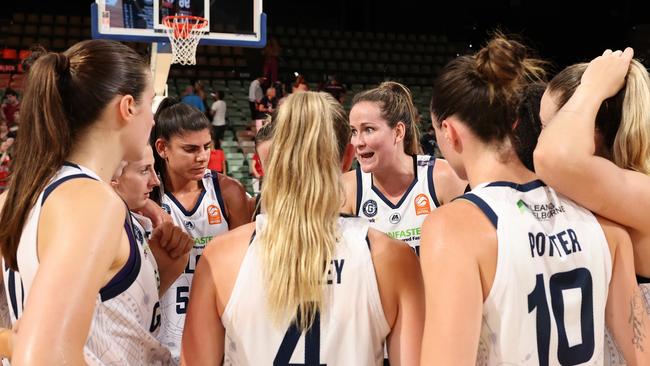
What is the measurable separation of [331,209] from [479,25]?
18976 millimetres

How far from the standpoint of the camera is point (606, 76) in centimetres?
185

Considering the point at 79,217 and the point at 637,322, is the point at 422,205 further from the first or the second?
the point at 79,217

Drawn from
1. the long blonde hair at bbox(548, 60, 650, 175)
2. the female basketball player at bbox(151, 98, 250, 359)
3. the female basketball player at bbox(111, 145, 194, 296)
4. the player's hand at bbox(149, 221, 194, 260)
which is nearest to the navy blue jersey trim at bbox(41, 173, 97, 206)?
the female basketball player at bbox(111, 145, 194, 296)

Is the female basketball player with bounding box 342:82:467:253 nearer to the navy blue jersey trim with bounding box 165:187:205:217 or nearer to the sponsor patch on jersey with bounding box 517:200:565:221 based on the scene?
the navy blue jersey trim with bounding box 165:187:205:217

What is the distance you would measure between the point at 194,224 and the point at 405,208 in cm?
117

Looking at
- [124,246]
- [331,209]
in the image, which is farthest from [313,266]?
[124,246]

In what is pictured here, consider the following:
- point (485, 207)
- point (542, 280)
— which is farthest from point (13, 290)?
point (542, 280)

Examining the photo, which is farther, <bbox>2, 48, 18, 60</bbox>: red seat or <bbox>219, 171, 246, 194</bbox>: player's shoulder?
<bbox>2, 48, 18, 60</bbox>: red seat

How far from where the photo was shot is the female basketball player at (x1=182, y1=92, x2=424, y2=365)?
1848 millimetres

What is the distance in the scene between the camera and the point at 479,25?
19766 mm

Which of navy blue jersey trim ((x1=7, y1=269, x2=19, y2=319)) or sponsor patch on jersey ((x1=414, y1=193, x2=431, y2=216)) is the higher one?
navy blue jersey trim ((x1=7, y1=269, x2=19, y2=319))

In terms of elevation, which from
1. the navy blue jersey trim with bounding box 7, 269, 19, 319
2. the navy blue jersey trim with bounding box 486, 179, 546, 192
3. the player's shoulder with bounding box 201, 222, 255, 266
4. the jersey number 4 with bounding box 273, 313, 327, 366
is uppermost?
the navy blue jersey trim with bounding box 486, 179, 546, 192

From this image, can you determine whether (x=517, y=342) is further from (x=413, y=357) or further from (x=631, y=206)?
(x=631, y=206)

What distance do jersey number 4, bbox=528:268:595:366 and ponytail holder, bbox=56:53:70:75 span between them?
1283mm
